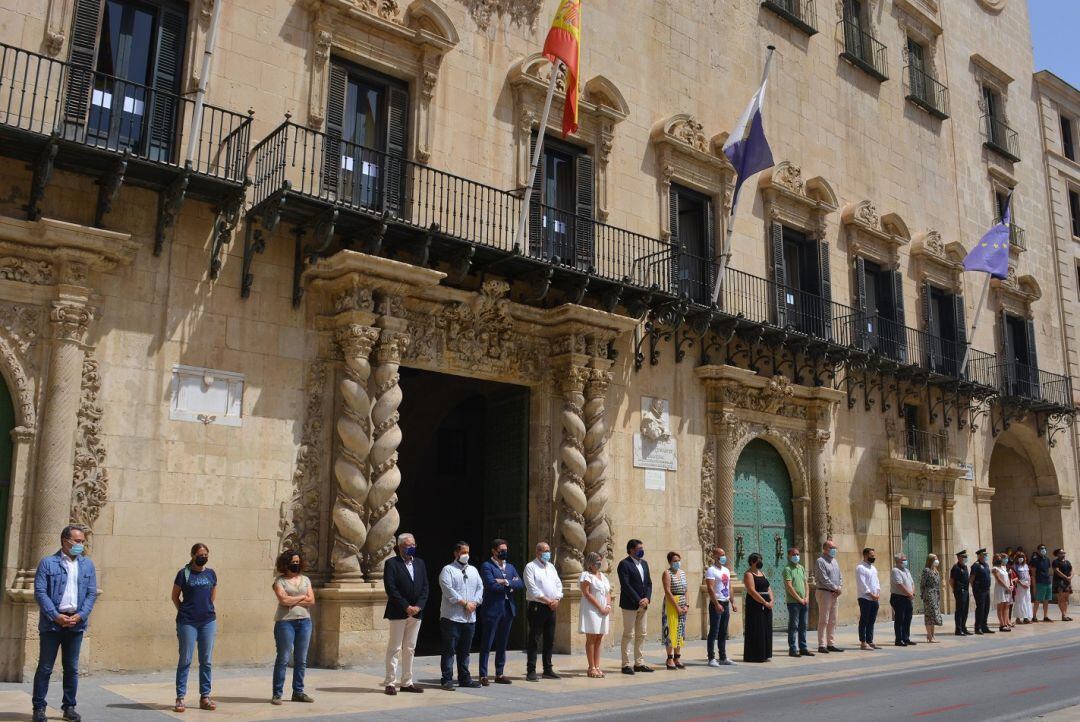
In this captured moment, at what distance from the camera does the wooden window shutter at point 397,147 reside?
15.3 metres

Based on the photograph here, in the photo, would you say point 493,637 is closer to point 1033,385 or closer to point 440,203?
point 440,203

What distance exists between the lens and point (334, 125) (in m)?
14.9

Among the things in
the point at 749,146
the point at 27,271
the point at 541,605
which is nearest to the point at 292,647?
the point at 541,605

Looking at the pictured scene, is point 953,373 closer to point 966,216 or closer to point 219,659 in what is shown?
point 966,216

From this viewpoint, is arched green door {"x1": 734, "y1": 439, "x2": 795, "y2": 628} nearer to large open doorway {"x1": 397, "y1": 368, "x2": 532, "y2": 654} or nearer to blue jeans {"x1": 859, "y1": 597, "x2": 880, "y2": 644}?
blue jeans {"x1": 859, "y1": 597, "x2": 880, "y2": 644}

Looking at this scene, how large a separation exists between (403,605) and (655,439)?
323 inches

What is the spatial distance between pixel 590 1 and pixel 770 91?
5776 millimetres

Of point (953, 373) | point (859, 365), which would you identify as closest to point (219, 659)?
point (859, 365)

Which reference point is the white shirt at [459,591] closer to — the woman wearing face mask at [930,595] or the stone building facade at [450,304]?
the stone building facade at [450,304]

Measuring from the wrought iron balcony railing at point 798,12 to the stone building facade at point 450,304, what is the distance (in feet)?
0.55

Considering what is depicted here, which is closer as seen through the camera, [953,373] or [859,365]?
[859,365]

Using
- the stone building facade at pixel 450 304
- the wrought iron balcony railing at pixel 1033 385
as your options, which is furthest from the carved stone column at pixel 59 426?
the wrought iron balcony railing at pixel 1033 385

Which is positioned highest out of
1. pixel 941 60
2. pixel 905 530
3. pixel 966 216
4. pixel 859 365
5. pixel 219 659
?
pixel 941 60

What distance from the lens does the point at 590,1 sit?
18953mm
